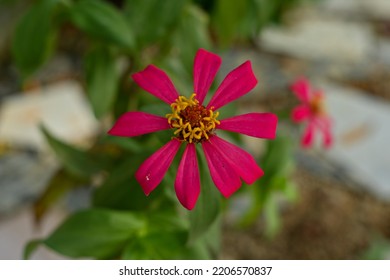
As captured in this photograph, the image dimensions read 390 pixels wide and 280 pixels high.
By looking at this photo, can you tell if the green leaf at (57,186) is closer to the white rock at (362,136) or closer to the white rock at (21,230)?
the white rock at (21,230)

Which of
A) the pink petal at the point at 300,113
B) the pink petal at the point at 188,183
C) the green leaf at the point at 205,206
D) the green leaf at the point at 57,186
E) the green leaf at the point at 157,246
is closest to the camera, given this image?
the pink petal at the point at 188,183

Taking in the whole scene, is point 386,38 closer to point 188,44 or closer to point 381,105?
point 381,105

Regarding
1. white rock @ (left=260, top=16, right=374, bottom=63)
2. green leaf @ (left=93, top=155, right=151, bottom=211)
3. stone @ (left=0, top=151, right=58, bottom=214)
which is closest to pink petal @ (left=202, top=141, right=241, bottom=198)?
green leaf @ (left=93, top=155, right=151, bottom=211)

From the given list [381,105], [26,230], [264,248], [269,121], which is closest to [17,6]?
[26,230]

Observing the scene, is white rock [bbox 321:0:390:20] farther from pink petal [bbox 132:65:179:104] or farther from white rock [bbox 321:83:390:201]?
pink petal [bbox 132:65:179:104]

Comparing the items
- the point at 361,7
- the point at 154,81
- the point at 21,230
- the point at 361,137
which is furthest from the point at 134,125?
the point at 361,7

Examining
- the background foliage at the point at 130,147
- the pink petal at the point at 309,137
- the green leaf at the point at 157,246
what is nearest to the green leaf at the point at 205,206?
the background foliage at the point at 130,147
